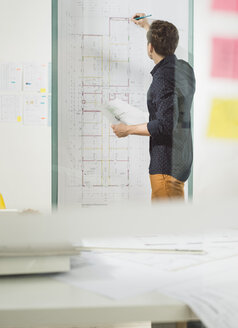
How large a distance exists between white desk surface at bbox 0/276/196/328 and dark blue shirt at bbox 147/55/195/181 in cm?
46

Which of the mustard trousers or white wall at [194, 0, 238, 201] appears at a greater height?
white wall at [194, 0, 238, 201]

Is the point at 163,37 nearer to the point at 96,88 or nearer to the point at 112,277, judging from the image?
the point at 96,88

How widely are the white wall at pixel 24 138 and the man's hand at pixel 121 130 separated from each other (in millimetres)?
175

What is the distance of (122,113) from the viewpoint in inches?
39.3

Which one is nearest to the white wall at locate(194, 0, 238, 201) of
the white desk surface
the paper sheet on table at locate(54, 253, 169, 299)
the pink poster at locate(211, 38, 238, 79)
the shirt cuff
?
the pink poster at locate(211, 38, 238, 79)

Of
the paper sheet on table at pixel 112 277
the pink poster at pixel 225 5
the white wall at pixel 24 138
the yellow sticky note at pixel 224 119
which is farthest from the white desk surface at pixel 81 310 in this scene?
the pink poster at pixel 225 5

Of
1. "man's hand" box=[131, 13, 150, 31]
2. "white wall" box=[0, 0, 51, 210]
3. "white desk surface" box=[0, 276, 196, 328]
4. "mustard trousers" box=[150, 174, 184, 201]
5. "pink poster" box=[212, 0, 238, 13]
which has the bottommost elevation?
"white desk surface" box=[0, 276, 196, 328]

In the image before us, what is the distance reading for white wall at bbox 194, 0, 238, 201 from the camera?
1.04 m

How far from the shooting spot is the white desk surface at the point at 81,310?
564 millimetres

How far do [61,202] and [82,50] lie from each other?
0.40m

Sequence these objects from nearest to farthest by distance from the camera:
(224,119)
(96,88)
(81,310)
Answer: (81,310) < (96,88) < (224,119)

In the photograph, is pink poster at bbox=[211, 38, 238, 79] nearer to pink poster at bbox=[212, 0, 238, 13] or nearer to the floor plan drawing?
pink poster at bbox=[212, 0, 238, 13]

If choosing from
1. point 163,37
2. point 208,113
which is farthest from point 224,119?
point 163,37

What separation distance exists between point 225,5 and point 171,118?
386 millimetres
